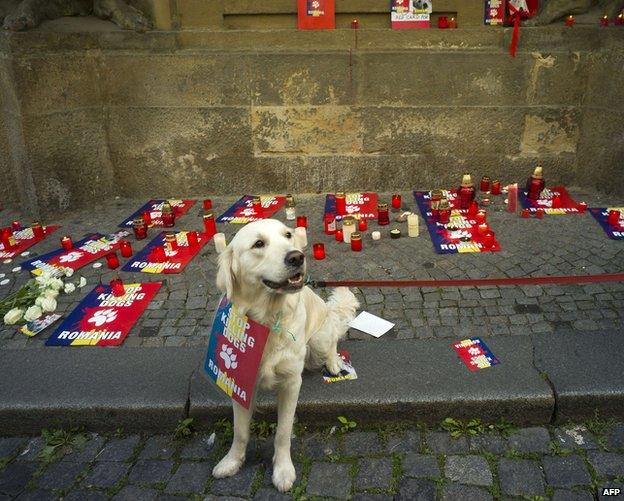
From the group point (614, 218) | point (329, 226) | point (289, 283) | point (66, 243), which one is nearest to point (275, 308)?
point (289, 283)

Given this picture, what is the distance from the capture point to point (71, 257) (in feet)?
18.6

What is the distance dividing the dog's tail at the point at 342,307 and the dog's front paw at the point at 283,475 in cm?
103

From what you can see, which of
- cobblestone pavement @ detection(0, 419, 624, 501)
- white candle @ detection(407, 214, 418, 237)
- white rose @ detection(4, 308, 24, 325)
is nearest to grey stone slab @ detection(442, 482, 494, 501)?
cobblestone pavement @ detection(0, 419, 624, 501)

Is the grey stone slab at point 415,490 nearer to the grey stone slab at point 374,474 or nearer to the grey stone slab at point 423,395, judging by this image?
the grey stone slab at point 374,474

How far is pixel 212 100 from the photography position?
6.86 meters

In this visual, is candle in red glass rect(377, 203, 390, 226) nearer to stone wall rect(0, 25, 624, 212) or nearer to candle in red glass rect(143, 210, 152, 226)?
stone wall rect(0, 25, 624, 212)

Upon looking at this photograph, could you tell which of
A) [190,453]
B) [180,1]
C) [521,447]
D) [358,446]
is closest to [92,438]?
[190,453]

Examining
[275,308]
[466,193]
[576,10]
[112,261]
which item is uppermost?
[576,10]

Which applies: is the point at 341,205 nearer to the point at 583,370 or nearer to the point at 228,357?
the point at 583,370

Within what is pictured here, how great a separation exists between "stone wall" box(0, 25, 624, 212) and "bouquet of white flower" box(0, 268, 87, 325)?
7.08ft

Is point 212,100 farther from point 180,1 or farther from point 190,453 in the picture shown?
point 190,453

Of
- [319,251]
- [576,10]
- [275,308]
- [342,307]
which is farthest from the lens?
[576,10]

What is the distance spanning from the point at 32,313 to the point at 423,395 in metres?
3.56

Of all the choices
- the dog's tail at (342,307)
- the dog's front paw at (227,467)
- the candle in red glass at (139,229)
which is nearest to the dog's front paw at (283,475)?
the dog's front paw at (227,467)
